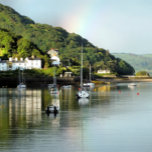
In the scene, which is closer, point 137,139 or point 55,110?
point 137,139

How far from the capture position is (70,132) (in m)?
44.1

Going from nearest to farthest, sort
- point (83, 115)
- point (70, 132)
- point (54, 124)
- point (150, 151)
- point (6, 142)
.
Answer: point (150, 151) → point (6, 142) → point (70, 132) → point (54, 124) → point (83, 115)

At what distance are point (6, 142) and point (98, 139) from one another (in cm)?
848

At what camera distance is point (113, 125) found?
50.3 m

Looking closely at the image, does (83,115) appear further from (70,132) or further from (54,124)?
(70,132)

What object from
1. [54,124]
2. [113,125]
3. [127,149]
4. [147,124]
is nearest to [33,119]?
[54,124]

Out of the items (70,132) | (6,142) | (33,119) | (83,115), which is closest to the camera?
(6,142)

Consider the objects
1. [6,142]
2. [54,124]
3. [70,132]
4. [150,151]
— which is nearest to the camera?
[150,151]

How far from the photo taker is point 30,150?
34156 millimetres

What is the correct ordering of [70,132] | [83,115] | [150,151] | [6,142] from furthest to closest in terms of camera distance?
1. [83,115]
2. [70,132]
3. [6,142]
4. [150,151]

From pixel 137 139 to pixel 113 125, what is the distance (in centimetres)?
1080

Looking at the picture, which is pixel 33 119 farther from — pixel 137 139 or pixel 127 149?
pixel 127 149

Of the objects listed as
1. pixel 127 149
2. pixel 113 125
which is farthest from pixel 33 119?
pixel 127 149

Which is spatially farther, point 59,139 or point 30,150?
point 59,139
